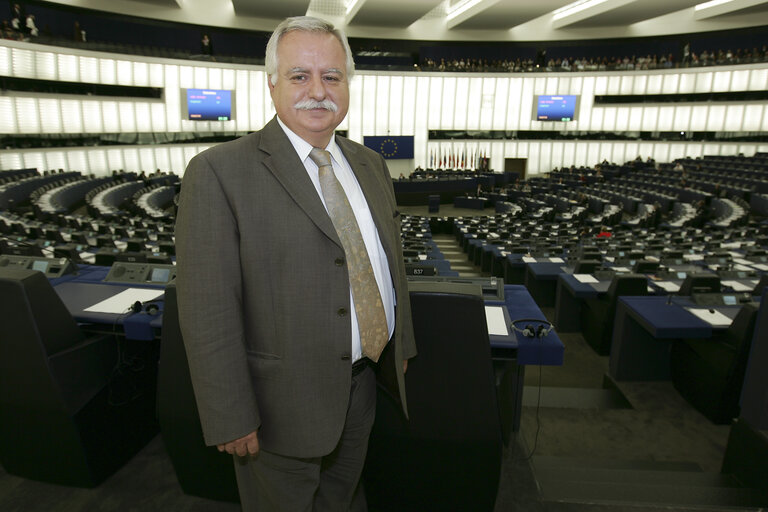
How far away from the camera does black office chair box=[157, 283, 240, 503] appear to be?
6.36ft

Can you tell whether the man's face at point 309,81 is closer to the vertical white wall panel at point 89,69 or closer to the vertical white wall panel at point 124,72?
the vertical white wall panel at point 89,69

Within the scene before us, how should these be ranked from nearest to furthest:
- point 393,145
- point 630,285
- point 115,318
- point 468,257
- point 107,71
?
point 115,318 → point 630,285 → point 468,257 → point 107,71 → point 393,145

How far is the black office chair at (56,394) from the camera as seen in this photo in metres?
1.95

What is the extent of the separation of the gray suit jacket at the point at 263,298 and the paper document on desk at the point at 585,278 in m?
4.77

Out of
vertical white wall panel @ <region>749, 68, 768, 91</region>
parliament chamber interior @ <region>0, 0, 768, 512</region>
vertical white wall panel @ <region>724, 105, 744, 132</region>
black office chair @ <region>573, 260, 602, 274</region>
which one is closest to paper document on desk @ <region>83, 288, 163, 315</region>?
parliament chamber interior @ <region>0, 0, 768, 512</region>

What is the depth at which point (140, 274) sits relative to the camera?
324cm

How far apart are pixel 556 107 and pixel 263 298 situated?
29.7 meters

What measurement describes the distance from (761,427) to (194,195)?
106 inches

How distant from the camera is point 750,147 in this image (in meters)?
23.6

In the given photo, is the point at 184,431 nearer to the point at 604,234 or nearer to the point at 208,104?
the point at 604,234

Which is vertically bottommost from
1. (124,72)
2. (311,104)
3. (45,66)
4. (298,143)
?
(298,143)

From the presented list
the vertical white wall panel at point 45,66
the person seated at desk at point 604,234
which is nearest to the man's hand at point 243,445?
the person seated at desk at point 604,234

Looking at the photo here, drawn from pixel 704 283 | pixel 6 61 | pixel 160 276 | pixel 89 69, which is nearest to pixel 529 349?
pixel 160 276

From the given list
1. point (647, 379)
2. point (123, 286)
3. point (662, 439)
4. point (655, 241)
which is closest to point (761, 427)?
point (662, 439)
